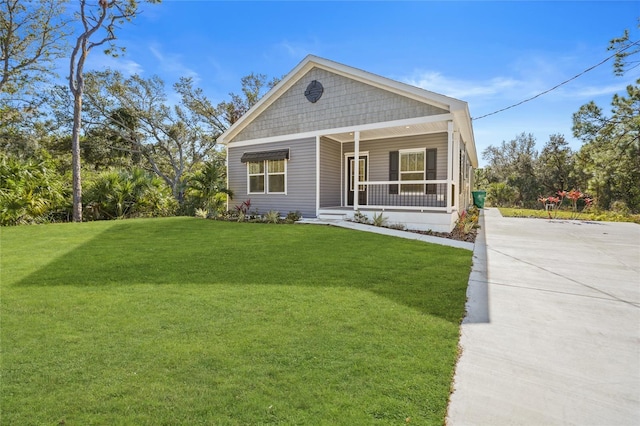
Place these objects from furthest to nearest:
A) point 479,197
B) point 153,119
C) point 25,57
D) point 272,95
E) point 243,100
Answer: point 243,100 → point 153,119 → point 479,197 → point 25,57 → point 272,95

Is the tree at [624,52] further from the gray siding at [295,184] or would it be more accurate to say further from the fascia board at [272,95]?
the gray siding at [295,184]

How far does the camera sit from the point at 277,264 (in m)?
5.32

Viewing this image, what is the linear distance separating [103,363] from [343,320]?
2033mm

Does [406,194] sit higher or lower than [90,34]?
lower

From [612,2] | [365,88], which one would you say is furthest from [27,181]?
[612,2]

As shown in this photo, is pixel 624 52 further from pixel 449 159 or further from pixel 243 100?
pixel 243 100

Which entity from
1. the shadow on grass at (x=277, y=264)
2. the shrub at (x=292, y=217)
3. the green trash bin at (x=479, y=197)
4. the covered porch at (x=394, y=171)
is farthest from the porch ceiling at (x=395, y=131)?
the green trash bin at (x=479, y=197)

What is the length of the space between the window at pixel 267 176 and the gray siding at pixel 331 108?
1.14 metres

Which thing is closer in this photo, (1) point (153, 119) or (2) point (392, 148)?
(2) point (392, 148)

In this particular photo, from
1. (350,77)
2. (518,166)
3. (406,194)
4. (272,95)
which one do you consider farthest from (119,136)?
(518,166)

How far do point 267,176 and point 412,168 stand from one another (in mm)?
5605

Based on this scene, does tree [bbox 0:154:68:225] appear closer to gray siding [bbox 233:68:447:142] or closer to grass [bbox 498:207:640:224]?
gray siding [bbox 233:68:447:142]

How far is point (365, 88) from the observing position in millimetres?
10570

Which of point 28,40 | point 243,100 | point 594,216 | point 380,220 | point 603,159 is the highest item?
point 28,40
